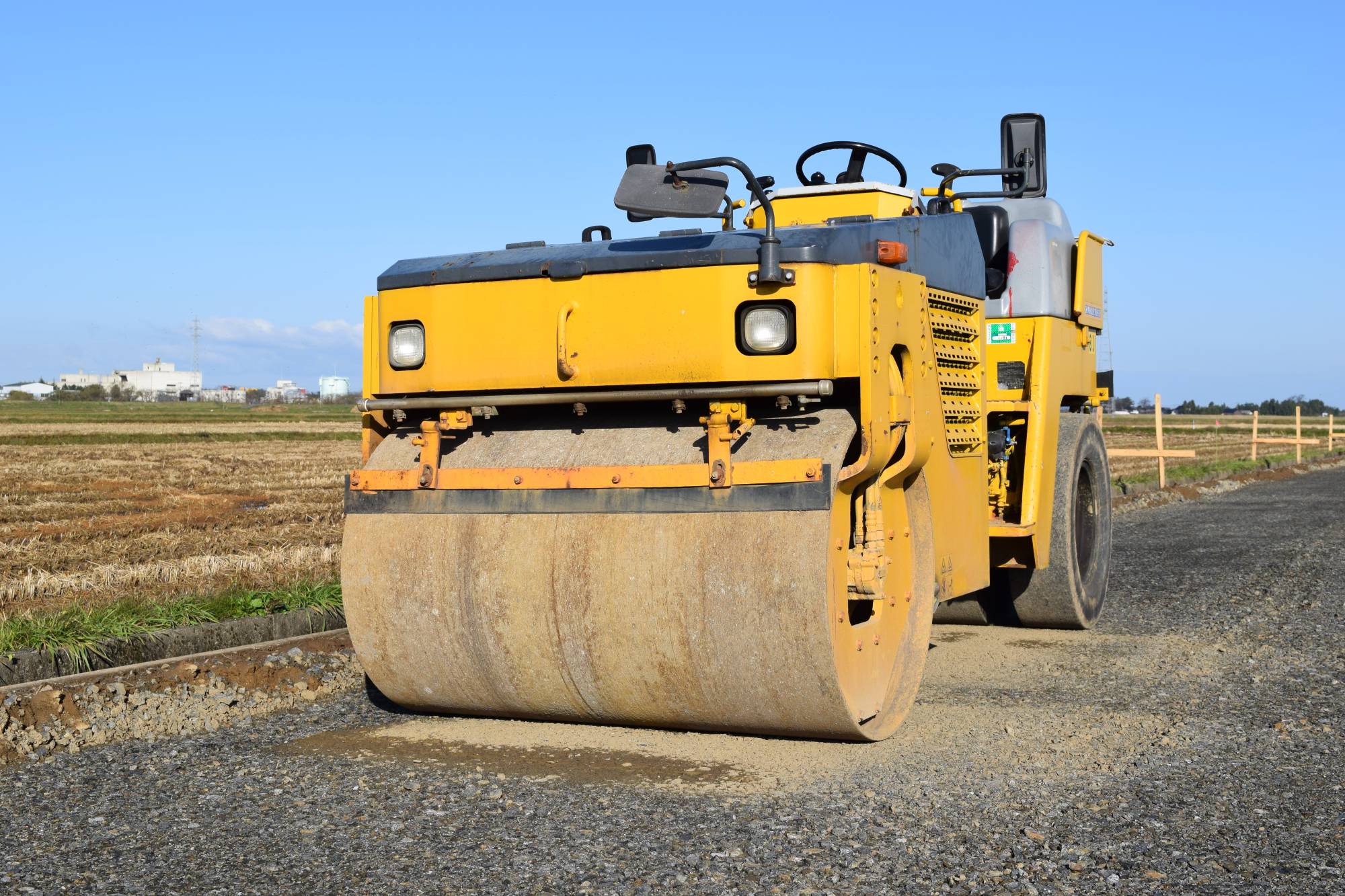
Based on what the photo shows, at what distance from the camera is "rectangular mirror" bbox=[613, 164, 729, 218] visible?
4734 mm

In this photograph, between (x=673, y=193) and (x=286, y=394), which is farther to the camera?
(x=286, y=394)

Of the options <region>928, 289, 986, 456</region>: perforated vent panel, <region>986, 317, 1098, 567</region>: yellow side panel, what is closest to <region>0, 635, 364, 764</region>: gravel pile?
<region>928, 289, 986, 456</region>: perforated vent panel

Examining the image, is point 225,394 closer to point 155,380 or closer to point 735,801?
point 155,380

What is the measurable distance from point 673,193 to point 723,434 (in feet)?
2.71

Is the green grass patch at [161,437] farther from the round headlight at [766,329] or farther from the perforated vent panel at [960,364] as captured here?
the round headlight at [766,329]

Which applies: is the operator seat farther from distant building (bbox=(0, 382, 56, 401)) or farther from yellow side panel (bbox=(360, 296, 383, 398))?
distant building (bbox=(0, 382, 56, 401))

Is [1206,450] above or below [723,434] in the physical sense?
below

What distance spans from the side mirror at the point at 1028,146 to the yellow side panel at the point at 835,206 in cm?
99

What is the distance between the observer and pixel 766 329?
15.5 ft

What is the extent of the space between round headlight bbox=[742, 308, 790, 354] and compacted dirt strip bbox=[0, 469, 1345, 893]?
141 centimetres

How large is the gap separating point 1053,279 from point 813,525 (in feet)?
11.5

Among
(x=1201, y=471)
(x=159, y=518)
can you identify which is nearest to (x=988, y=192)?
(x=159, y=518)

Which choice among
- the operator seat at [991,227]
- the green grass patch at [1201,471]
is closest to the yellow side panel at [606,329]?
the operator seat at [991,227]

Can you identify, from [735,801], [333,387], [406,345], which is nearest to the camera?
[735,801]
